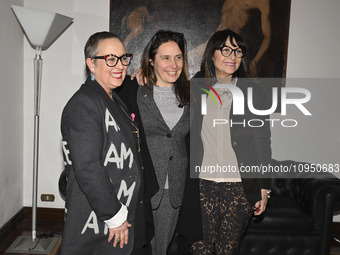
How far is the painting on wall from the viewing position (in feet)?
13.1

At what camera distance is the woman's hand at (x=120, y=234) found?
5.18ft

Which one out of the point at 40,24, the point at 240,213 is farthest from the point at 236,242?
the point at 40,24

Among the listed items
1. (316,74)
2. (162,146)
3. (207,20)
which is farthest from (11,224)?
(316,74)

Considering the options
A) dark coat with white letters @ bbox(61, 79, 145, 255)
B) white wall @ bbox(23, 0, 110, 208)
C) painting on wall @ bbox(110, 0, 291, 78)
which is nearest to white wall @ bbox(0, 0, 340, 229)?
white wall @ bbox(23, 0, 110, 208)

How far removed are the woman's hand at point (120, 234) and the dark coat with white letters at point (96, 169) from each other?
0.04 metres

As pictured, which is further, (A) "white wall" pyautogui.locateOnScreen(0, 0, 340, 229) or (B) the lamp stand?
(A) "white wall" pyautogui.locateOnScreen(0, 0, 340, 229)

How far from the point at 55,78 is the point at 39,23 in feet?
3.10

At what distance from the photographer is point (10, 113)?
145 inches

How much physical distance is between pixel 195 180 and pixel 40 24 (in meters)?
2.20

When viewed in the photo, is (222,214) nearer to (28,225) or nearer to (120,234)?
(120,234)

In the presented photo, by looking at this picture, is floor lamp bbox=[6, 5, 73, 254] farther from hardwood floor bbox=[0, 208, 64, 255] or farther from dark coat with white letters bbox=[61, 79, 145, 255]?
dark coat with white letters bbox=[61, 79, 145, 255]

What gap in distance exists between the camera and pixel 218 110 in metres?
2.09

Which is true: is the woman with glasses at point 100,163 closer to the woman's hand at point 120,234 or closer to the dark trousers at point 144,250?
the woman's hand at point 120,234

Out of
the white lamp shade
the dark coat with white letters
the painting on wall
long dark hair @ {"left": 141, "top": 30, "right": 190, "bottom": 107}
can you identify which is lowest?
the dark coat with white letters
